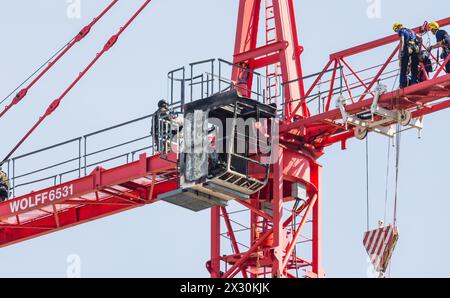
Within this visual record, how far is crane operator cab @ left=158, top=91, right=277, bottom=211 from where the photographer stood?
53344 millimetres

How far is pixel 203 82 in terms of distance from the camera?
5416 cm

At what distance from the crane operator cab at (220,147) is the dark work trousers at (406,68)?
356 centimetres

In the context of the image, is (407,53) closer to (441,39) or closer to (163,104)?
(441,39)

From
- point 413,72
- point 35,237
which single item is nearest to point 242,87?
point 413,72

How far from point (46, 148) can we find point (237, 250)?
643cm

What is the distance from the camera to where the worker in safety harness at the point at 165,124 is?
54750mm

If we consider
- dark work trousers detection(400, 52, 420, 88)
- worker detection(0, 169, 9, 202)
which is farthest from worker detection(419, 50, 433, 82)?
worker detection(0, 169, 9, 202)

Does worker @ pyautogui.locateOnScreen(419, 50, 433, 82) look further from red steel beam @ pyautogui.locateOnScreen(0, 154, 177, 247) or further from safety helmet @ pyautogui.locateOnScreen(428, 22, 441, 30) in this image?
red steel beam @ pyautogui.locateOnScreen(0, 154, 177, 247)

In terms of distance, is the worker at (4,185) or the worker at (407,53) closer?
the worker at (407,53)

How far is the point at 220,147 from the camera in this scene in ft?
176

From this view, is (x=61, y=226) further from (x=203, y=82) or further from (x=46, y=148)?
(x=203, y=82)

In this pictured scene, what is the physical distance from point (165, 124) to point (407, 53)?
6.85 meters

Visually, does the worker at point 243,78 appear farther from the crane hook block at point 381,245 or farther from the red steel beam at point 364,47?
the crane hook block at point 381,245

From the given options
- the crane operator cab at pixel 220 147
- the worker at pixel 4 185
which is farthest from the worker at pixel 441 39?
the worker at pixel 4 185
